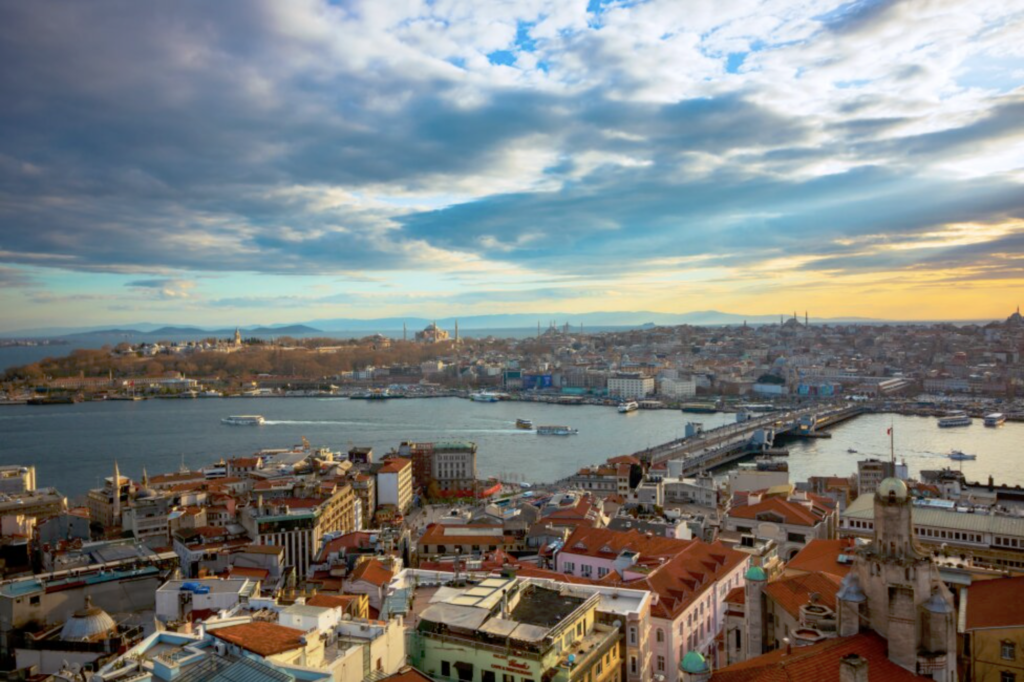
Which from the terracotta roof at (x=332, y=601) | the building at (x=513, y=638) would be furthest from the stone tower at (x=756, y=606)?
the terracotta roof at (x=332, y=601)

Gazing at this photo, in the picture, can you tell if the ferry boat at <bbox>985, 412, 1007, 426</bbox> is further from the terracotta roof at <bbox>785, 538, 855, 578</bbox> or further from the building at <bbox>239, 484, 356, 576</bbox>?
the building at <bbox>239, 484, 356, 576</bbox>

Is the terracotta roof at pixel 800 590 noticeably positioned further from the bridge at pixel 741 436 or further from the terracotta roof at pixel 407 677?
the bridge at pixel 741 436

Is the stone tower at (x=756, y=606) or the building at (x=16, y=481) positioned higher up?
the stone tower at (x=756, y=606)

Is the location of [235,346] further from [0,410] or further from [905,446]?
[905,446]

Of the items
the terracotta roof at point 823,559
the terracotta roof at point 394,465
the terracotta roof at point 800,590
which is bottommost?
the terracotta roof at point 394,465

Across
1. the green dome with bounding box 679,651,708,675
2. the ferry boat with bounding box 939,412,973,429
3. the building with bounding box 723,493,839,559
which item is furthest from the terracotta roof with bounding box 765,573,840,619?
the ferry boat with bounding box 939,412,973,429

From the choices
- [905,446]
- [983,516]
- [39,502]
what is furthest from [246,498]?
[905,446]
